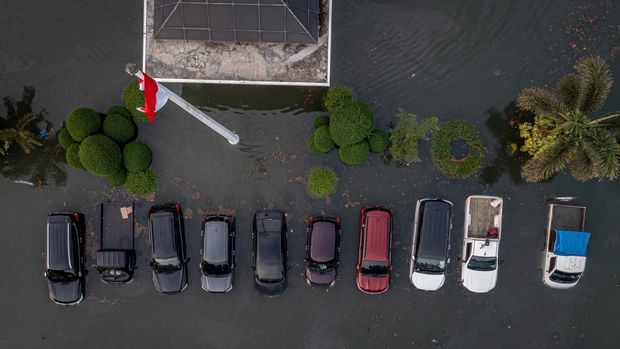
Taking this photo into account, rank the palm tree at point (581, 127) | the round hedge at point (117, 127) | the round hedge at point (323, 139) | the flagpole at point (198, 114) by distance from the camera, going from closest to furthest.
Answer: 1. the flagpole at point (198, 114)
2. the palm tree at point (581, 127)
3. the round hedge at point (117, 127)
4. the round hedge at point (323, 139)

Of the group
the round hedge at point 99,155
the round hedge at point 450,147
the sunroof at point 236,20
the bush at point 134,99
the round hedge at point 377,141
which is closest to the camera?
the sunroof at point 236,20

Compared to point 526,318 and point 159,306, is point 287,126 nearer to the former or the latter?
point 159,306

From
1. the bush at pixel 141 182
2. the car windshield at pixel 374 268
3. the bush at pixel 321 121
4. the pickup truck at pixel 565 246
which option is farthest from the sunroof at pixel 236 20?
the pickup truck at pixel 565 246

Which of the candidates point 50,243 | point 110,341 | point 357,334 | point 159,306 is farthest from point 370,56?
point 110,341

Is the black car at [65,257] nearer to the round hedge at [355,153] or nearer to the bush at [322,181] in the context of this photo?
the bush at [322,181]

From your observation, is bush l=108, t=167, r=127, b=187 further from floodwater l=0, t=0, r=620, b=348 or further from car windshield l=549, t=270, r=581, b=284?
car windshield l=549, t=270, r=581, b=284
